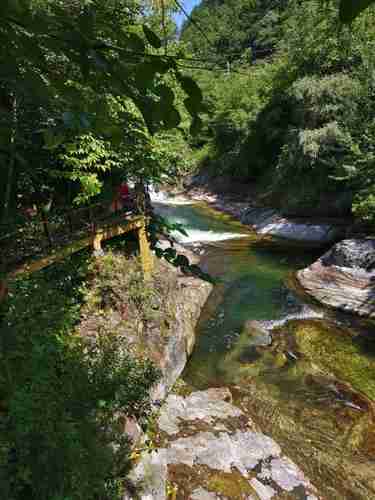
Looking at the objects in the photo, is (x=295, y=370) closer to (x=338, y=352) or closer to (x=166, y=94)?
(x=338, y=352)

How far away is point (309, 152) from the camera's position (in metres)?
13.8

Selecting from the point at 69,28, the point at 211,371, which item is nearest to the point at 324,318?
the point at 211,371

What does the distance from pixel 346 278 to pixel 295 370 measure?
160 inches

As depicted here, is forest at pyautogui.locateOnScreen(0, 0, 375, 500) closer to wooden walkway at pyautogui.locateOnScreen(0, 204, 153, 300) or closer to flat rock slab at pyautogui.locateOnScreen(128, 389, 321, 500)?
wooden walkway at pyautogui.locateOnScreen(0, 204, 153, 300)

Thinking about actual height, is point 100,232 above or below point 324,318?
above

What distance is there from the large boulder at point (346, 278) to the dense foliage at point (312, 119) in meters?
1.13

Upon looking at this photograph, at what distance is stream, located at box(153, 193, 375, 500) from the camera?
5.03 metres

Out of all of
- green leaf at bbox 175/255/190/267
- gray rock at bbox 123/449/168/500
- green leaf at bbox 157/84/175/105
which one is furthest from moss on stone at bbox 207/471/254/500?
green leaf at bbox 157/84/175/105

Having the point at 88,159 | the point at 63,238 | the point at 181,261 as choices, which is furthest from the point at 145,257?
the point at 181,261

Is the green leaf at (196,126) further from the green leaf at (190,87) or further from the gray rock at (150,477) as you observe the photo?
the gray rock at (150,477)

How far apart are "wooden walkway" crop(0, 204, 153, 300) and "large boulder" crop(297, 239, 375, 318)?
5548mm

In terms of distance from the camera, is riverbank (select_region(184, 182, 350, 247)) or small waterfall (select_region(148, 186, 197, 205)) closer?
riverbank (select_region(184, 182, 350, 247))

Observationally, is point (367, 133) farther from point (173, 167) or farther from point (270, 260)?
point (173, 167)

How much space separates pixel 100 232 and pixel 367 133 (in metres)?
9.40
